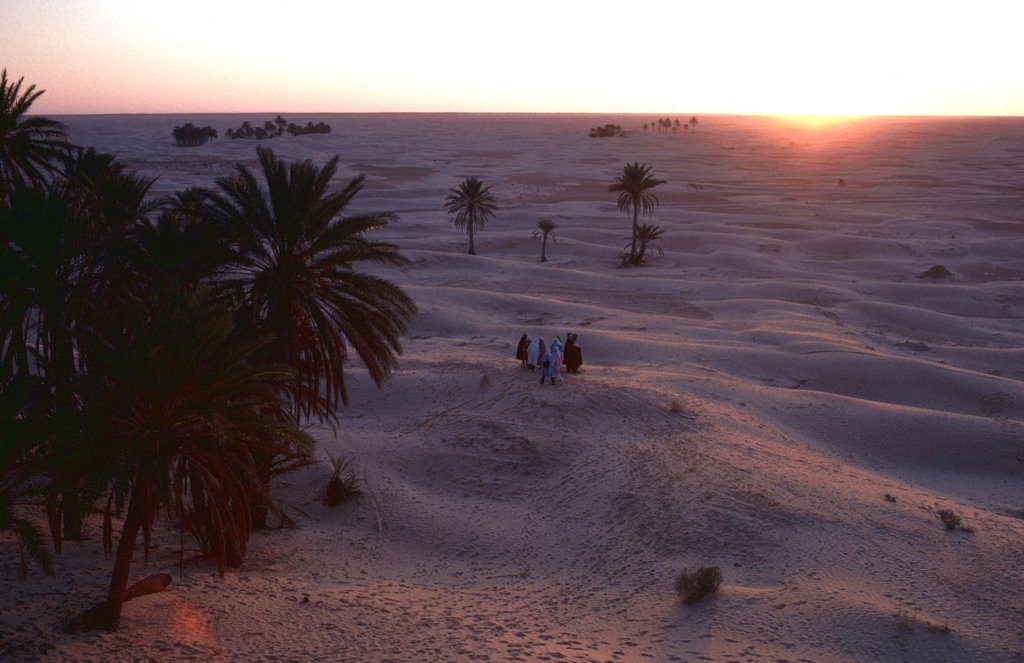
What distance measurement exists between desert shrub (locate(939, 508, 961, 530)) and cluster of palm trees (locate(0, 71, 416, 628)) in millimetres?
8981

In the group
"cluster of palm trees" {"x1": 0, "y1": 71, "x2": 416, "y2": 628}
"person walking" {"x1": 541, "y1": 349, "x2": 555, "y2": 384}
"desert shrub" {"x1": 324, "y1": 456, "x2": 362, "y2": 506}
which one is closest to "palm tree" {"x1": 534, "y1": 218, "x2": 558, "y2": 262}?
"person walking" {"x1": 541, "y1": 349, "x2": 555, "y2": 384}

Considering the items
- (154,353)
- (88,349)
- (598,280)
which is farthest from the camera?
(598,280)

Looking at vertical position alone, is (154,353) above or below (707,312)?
above

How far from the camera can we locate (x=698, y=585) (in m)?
9.91

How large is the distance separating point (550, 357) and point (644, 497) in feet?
17.3

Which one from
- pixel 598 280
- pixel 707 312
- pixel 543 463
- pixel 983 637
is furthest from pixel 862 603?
pixel 598 280

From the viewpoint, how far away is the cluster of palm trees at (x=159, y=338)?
7.57 metres

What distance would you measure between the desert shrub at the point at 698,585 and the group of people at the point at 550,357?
27.5 feet

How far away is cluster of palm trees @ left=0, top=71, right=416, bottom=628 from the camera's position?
24.8 feet

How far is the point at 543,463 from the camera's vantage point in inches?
595

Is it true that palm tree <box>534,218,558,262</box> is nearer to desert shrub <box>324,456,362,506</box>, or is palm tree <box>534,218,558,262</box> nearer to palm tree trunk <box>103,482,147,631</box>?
desert shrub <box>324,456,362,506</box>

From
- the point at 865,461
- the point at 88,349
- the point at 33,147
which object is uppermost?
the point at 33,147

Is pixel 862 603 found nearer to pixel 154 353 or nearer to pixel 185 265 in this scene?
pixel 154 353

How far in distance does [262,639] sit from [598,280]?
28936 millimetres
